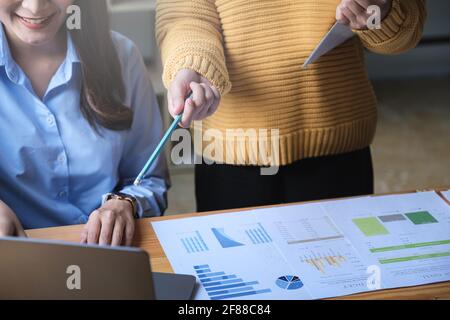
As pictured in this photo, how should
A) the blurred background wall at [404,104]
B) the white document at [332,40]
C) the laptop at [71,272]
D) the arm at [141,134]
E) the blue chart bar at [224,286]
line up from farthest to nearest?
1. the blurred background wall at [404,104]
2. the arm at [141,134]
3. the white document at [332,40]
4. the blue chart bar at [224,286]
5. the laptop at [71,272]

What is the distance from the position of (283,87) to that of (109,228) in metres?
0.45

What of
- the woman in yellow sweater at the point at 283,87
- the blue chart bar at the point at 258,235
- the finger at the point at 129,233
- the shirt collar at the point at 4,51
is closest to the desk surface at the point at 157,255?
the finger at the point at 129,233

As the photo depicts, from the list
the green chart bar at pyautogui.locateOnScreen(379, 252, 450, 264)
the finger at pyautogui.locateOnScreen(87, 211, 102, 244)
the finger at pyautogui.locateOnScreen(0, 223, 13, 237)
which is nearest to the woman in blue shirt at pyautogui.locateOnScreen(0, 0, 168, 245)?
the finger at pyautogui.locateOnScreen(87, 211, 102, 244)

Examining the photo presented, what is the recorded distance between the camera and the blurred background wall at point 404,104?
284cm

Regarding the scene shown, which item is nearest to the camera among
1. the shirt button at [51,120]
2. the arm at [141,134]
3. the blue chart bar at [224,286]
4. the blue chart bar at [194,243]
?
the blue chart bar at [224,286]

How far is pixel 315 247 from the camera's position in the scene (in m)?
1.20

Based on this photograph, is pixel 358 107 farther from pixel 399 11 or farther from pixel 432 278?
pixel 432 278

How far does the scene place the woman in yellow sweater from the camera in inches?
52.9

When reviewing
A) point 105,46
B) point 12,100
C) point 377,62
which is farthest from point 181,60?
point 377,62

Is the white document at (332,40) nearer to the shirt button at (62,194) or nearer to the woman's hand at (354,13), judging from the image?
the woman's hand at (354,13)

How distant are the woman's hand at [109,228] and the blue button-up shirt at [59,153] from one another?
0.41 feet

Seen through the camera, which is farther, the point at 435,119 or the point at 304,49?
the point at 435,119

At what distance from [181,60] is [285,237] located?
359mm

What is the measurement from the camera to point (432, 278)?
1122 millimetres
